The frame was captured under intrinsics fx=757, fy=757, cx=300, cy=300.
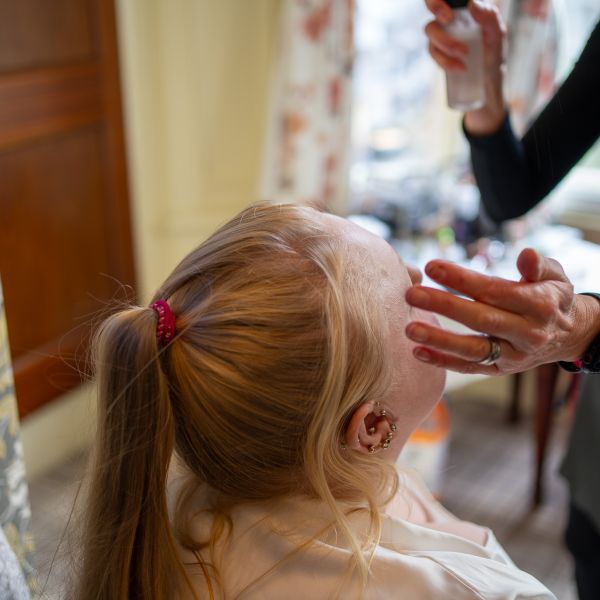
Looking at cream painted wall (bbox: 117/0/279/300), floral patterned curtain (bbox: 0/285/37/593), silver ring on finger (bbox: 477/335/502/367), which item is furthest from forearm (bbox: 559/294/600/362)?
cream painted wall (bbox: 117/0/279/300)

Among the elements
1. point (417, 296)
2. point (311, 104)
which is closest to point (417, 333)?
point (417, 296)

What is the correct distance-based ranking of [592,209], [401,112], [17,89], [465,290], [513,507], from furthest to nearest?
[401,112]
[592,209]
[513,507]
[17,89]
[465,290]

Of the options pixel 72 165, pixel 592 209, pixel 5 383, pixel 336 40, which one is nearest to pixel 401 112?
pixel 336 40

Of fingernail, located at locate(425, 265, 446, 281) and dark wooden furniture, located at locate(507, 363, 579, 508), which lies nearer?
fingernail, located at locate(425, 265, 446, 281)

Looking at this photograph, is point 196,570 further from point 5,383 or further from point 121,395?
point 5,383

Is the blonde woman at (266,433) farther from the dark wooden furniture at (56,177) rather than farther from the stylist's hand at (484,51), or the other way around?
the dark wooden furniture at (56,177)

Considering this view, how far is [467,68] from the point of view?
4.12 feet

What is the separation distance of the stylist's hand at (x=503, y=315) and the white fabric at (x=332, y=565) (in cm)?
21

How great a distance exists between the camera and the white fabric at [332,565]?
0.77 m

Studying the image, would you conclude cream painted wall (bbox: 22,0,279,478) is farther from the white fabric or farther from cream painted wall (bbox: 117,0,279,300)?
the white fabric

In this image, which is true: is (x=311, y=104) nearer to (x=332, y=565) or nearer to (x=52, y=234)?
(x=52, y=234)

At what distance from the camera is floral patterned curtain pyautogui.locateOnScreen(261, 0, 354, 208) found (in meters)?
2.25

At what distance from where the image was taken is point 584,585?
1.33 m

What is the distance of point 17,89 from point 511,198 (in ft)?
4.55
